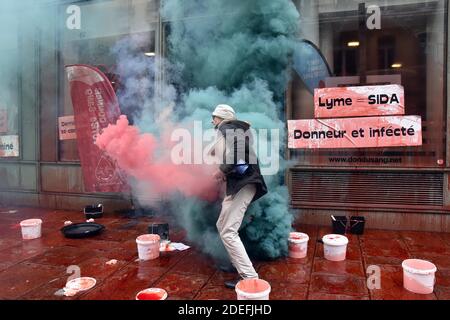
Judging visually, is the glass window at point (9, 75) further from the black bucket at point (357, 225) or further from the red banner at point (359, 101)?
the black bucket at point (357, 225)

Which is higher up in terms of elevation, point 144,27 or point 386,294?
point 144,27

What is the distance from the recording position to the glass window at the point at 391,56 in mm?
6016

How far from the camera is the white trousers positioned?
3839mm

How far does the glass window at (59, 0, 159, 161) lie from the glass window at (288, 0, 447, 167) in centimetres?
328

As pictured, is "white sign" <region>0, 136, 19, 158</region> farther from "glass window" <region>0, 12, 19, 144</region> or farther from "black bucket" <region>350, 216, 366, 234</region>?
"black bucket" <region>350, 216, 366, 234</region>

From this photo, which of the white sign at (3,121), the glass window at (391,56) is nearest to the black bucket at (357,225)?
the glass window at (391,56)

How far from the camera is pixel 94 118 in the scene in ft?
23.5

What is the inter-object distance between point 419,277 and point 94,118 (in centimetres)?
631

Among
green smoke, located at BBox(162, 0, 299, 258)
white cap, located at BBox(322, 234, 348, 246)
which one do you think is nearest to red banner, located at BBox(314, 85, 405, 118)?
green smoke, located at BBox(162, 0, 299, 258)

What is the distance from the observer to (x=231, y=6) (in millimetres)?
5555

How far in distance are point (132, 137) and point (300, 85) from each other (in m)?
3.34

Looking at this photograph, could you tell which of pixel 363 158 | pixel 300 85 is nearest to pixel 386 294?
→ pixel 363 158
